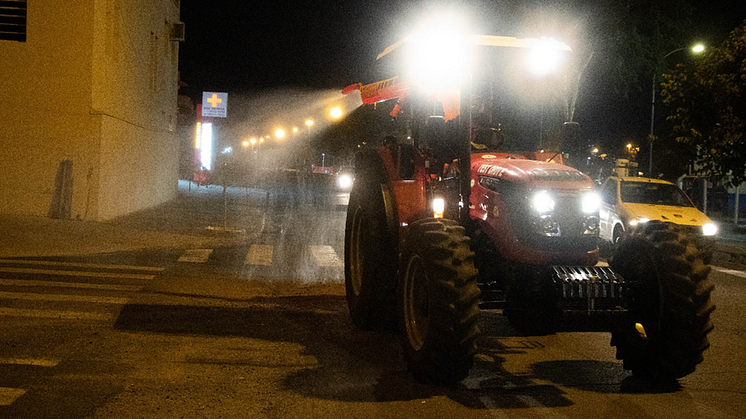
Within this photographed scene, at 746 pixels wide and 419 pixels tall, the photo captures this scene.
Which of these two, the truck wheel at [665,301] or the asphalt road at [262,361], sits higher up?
the truck wheel at [665,301]

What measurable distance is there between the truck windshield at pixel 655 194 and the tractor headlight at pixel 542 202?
11943 mm

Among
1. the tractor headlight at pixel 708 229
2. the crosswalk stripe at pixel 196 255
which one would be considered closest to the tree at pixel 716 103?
the tractor headlight at pixel 708 229

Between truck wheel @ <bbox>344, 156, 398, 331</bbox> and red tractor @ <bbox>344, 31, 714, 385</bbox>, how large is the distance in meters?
0.02

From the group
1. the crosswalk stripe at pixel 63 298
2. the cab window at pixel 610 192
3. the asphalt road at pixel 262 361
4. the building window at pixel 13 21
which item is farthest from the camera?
the building window at pixel 13 21

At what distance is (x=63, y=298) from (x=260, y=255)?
19.7 feet

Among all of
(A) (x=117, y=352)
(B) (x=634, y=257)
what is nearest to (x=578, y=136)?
(B) (x=634, y=257)

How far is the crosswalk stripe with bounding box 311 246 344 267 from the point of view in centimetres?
1480

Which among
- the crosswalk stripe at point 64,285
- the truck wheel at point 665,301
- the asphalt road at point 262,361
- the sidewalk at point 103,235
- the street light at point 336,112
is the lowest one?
the asphalt road at point 262,361

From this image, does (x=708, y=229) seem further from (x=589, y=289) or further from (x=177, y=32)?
(x=177, y=32)

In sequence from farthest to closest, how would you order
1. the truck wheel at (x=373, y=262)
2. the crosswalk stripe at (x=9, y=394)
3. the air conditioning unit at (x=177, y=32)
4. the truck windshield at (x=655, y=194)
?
the air conditioning unit at (x=177, y=32), the truck windshield at (x=655, y=194), the truck wheel at (x=373, y=262), the crosswalk stripe at (x=9, y=394)

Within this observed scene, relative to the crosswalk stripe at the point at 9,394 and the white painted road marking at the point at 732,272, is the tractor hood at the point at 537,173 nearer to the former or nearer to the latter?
the crosswalk stripe at the point at 9,394

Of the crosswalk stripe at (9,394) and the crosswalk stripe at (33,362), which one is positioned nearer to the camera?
the crosswalk stripe at (9,394)

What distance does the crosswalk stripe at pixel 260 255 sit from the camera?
48.0 feet

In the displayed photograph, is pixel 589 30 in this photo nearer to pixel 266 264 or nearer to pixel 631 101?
pixel 266 264
